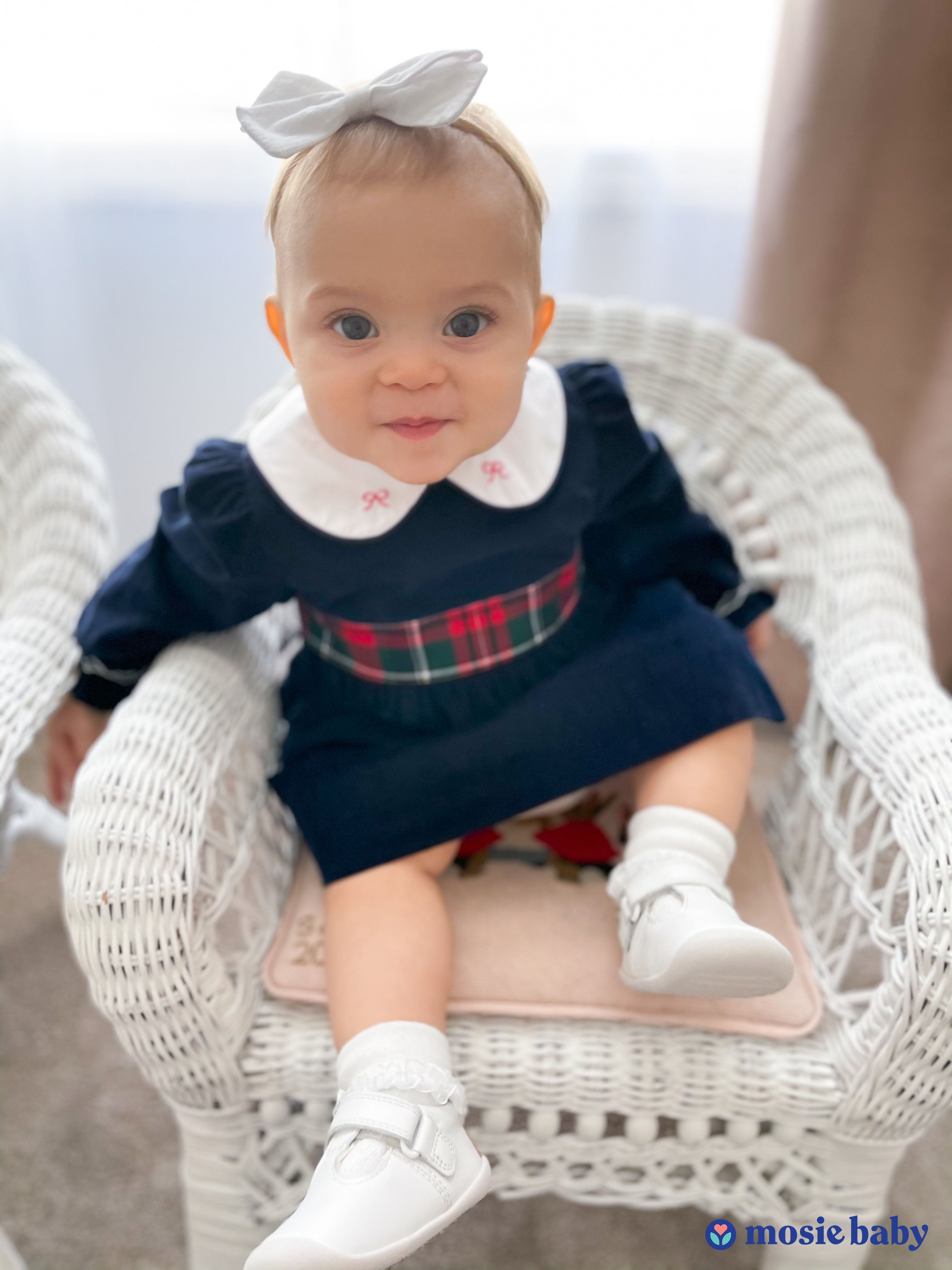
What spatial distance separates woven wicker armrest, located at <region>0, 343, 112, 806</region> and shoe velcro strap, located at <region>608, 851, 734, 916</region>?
0.51m

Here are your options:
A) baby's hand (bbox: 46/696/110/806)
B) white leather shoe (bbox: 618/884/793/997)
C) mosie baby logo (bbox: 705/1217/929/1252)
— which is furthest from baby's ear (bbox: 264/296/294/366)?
mosie baby logo (bbox: 705/1217/929/1252)

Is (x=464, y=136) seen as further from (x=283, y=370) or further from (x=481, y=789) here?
(x=283, y=370)

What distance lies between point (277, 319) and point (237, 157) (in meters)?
0.63

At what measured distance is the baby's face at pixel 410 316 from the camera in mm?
673

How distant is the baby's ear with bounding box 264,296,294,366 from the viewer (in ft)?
2.56

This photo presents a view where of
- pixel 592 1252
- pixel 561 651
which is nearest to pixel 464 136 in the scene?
pixel 561 651

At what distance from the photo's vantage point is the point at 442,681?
0.95 metres

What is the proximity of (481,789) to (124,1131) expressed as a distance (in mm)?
662

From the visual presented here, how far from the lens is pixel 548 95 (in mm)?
1207

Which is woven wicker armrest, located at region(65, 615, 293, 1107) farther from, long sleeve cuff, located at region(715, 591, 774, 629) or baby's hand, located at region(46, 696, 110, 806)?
long sleeve cuff, located at region(715, 591, 774, 629)

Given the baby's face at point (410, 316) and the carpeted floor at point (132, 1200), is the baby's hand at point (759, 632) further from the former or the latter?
the carpeted floor at point (132, 1200)

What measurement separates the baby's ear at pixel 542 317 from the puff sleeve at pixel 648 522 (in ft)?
0.61

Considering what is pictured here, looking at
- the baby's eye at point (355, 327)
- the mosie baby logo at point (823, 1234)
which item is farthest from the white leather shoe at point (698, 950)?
the baby's eye at point (355, 327)

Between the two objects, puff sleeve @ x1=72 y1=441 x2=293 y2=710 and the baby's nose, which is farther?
puff sleeve @ x1=72 y1=441 x2=293 y2=710
